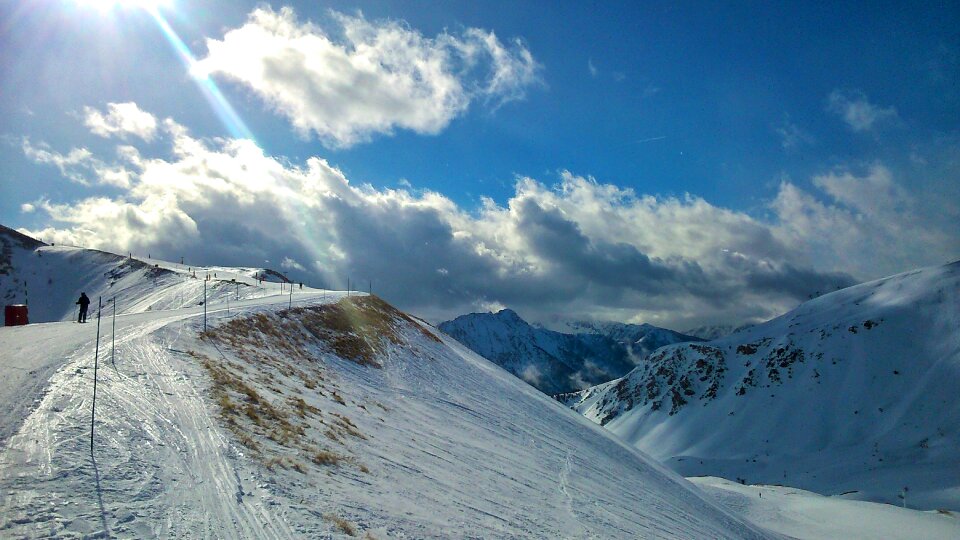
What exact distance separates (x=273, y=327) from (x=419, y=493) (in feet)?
58.8

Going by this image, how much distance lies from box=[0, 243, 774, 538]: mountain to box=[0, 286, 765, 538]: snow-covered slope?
0.06 metres

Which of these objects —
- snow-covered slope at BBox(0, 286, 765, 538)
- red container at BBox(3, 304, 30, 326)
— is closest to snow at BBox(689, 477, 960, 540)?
snow-covered slope at BBox(0, 286, 765, 538)

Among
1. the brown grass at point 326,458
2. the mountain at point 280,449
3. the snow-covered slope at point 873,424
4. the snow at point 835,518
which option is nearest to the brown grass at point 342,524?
the mountain at point 280,449

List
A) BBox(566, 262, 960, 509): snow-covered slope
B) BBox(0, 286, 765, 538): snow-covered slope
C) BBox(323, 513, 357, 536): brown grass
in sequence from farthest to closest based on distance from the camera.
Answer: BBox(566, 262, 960, 509): snow-covered slope → BBox(323, 513, 357, 536): brown grass → BBox(0, 286, 765, 538): snow-covered slope

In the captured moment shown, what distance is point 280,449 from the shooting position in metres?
13.5

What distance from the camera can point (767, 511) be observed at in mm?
60906

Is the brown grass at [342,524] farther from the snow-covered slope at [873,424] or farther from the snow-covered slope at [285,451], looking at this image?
the snow-covered slope at [873,424]

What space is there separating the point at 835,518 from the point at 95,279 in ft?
403

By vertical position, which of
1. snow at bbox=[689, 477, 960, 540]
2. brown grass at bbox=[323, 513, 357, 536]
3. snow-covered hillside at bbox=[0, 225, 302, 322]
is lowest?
snow at bbox=[689, 477, 960, 540]

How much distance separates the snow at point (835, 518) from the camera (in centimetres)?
5572

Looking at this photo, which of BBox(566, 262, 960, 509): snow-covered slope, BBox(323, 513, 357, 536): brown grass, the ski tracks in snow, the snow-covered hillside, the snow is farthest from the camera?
BBox(566, 262, 960, 509): snow-covered slope

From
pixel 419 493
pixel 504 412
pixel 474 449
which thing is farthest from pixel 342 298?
pixel 419 493

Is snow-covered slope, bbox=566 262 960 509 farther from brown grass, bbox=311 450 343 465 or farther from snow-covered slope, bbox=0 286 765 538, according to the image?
brown grass, bbox=311 450 343 465

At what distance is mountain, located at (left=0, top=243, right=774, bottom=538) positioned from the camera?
9734mm
